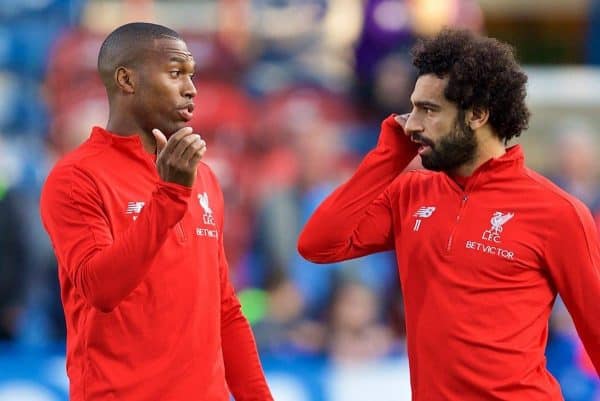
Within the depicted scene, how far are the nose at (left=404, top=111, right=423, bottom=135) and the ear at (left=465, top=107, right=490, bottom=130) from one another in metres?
0.18

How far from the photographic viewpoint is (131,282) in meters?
4.16

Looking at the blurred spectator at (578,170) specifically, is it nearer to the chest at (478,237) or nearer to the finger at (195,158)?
the chest at (478,237)

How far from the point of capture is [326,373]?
7594 millimetres


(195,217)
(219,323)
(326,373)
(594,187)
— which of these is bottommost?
(326,373)

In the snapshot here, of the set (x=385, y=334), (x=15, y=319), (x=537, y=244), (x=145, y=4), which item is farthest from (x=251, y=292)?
(x=537, y=244)

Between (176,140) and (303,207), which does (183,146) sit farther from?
(303,207)

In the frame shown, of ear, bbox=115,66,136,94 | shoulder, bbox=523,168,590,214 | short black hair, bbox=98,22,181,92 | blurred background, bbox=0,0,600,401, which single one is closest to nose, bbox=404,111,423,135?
shoulder, bbox=523,168,590,214

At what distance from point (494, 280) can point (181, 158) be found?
123 cm

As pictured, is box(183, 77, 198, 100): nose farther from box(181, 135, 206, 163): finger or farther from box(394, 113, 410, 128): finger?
box(394, 113, 410, 128): finger

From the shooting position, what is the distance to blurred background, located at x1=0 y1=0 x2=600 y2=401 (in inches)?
309

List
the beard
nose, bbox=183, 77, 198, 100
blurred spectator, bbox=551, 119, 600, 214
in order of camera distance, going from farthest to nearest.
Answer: blurred spectator, bbox=551, 119, 600, 214 < the beard < nose, bbox=183, 77, 198, 100

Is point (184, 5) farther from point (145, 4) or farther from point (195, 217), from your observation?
point (195, 217)

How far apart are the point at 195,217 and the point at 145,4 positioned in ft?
21.5

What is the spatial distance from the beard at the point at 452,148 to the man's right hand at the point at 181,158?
3.18ft
